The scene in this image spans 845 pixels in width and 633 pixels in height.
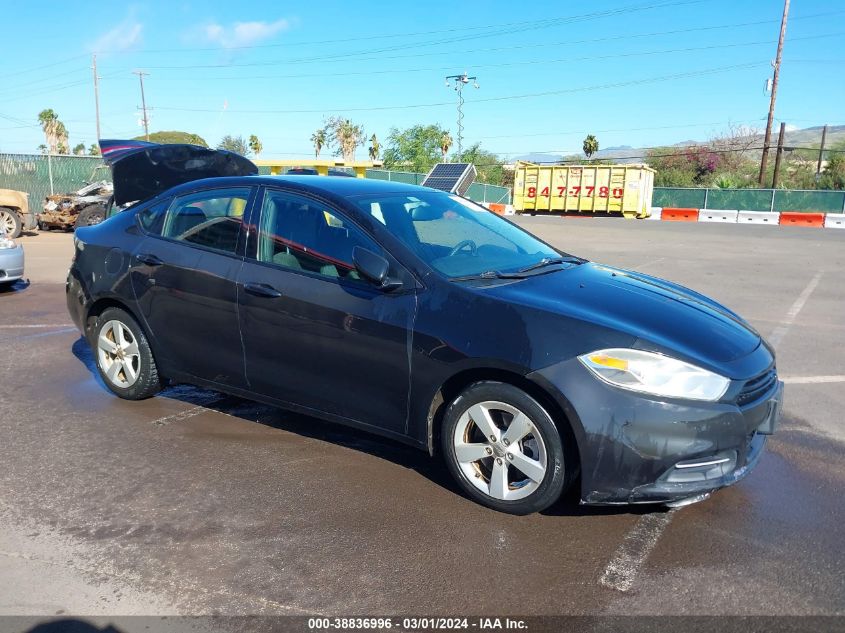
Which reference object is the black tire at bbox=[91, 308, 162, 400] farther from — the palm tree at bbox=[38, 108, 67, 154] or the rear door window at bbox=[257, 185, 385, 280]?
the palm tree at bbox=[38, 108, 67, 154]

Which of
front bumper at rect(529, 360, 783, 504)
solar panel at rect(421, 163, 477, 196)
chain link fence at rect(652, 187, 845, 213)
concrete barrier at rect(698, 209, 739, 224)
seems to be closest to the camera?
front bumper at rect(529, 360, 783, 504)

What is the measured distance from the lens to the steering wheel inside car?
406 cm

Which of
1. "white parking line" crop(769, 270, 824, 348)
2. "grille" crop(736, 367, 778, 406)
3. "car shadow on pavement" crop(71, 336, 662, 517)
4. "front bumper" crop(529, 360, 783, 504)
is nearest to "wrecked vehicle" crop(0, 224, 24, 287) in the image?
"car shadow on pavement" crop(71, 336, 662, 517)

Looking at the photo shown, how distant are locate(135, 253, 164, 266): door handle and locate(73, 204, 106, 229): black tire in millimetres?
13414

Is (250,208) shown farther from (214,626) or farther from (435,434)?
(214,626)

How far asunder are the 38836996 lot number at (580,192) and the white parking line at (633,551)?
1202 inches

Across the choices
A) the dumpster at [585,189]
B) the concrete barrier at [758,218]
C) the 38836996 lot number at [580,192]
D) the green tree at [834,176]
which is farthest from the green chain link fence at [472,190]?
the green tree at [834,176]

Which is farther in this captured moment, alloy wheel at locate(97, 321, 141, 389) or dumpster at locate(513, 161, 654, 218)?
dumpster at locate(513, 161, 654, 218)

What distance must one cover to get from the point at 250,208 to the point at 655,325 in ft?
8.28

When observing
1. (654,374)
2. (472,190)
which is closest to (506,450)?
(654,374)

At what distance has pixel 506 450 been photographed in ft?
11.1

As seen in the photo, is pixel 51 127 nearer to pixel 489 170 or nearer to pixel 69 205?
pixel 489 170

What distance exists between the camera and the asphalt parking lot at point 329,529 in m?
2.82

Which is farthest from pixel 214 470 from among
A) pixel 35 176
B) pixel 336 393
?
pixel 35 176
